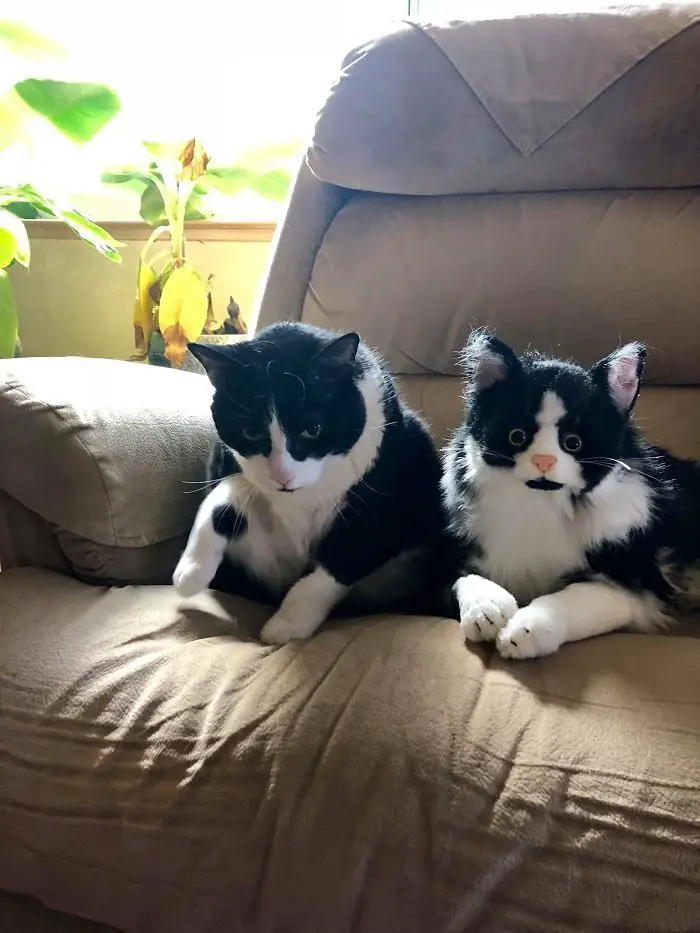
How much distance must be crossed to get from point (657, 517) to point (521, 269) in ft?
1.83

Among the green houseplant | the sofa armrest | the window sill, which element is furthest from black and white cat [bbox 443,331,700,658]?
the window sill

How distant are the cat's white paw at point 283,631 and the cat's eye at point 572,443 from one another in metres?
0.38

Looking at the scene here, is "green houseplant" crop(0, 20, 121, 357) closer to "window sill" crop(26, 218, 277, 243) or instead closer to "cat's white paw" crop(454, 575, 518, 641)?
"window sill" crop(26, 218, 277, 243)

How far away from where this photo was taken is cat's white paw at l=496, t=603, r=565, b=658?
2.65 ft

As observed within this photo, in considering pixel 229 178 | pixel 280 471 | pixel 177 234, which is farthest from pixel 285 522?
pixel 229 178

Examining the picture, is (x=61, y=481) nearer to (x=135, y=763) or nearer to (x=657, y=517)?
(x=135, y=763)

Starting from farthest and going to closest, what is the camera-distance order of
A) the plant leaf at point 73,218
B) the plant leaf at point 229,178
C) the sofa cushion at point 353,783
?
the plant leaf at point 229,178 < the plant leaf at point 73,218 < the sofa cushion at point 353,783

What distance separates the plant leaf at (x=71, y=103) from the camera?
166cm

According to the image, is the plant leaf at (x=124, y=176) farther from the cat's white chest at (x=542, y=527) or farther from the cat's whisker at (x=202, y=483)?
the cat's white chest at (x=542, y=527)

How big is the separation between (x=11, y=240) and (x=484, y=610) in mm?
1167

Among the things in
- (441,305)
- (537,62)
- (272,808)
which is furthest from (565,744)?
(537,62)

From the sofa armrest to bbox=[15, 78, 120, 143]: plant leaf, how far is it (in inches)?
31.5

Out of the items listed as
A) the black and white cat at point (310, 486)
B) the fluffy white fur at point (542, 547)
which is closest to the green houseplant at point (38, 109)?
the black and white cat at point (310, 486)

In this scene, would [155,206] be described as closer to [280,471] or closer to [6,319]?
[6,319]
